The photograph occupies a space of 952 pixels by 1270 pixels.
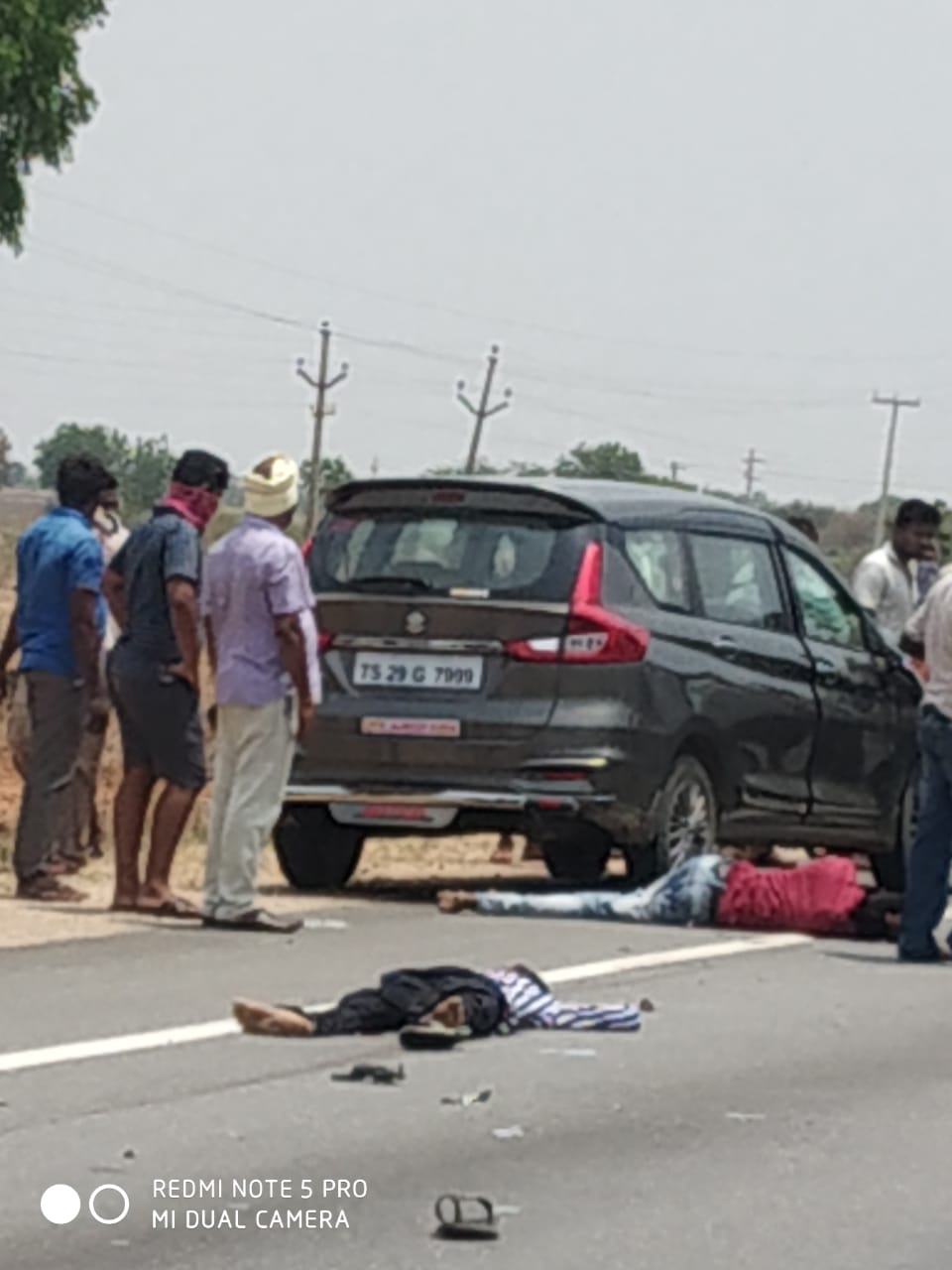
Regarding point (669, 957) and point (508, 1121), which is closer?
point (508, 1121)

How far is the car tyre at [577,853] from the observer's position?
15227 millimetres

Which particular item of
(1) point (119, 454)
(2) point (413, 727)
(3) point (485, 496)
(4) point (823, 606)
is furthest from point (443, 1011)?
(1) point (119, 454)

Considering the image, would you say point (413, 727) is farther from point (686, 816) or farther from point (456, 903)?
point (686, 816)

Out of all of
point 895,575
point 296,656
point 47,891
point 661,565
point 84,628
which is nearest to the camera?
point 296,656

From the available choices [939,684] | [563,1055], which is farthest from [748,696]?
[563,1055]

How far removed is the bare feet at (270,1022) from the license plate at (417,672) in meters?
4.29

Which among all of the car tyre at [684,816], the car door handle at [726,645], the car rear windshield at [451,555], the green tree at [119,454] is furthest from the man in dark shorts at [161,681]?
the green tree at [119,454]

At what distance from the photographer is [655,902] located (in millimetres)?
14555

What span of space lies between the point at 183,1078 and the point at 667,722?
543 centimetres

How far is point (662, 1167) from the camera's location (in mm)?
8953

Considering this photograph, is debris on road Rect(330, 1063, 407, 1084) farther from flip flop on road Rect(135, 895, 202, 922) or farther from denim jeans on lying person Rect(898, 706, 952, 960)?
flip flop on road Rect(135, 895, 202, 922)

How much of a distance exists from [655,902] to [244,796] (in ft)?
6.13

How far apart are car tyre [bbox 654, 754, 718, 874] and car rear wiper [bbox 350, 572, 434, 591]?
1373mm

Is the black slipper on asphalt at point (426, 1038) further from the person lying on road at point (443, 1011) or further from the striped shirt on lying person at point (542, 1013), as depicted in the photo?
the striped shirt on lying person at point (542, 1013)
